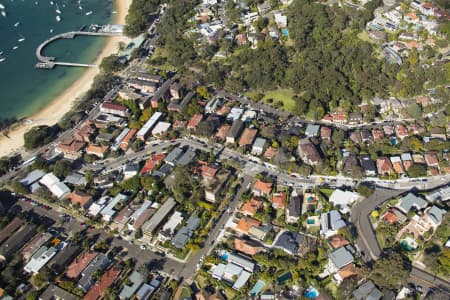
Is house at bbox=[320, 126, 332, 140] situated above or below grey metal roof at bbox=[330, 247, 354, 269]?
above

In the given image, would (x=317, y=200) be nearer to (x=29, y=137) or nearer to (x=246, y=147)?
(x=246, y=147)

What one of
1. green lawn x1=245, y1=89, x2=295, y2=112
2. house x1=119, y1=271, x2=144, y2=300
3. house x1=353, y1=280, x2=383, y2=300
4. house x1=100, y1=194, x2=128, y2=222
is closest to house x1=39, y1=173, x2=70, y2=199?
house x1=100, y1=194, x2=128, y2=222

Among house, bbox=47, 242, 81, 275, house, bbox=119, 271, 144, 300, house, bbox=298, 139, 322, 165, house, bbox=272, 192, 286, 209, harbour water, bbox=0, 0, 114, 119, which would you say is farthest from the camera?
harbour water, bbox=0, 0, 114, 119

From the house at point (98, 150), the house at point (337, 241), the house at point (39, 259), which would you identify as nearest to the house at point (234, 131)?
the house at point (98, 150)

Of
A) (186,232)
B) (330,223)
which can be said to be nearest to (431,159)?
(330,223)

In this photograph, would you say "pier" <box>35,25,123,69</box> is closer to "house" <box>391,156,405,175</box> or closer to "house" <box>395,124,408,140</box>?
"house" <box>395,124,408,140</box>

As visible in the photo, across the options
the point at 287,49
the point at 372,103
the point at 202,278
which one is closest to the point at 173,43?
the point at 287,49

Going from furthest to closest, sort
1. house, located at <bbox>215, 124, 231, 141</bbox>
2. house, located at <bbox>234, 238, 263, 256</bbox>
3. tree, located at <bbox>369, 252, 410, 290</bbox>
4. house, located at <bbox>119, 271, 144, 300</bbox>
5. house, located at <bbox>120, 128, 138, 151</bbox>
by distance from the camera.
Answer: house, located at <bbox>120, 128, 138, 151</bbox>, house, located at <bbox>215, 124, 231, 141</bbox>, house, located at <bbox>234, 238, 263, 256</bbox>, house, located at <bbox>119, 271, 144, 300</bbox>, tree, located at <bbox>369, 252, 410, 290</bbox>
